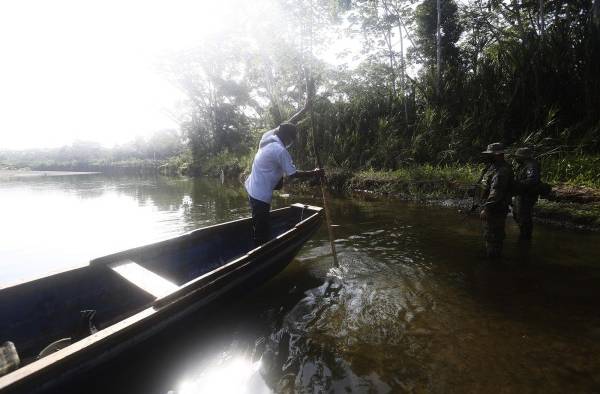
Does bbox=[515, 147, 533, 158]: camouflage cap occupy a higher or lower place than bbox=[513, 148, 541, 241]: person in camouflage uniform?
higher

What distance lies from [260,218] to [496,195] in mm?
3308

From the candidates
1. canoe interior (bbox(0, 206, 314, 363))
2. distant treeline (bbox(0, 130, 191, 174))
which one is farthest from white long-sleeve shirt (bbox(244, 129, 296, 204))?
distant treeline (bbox(0, 130, 191, 174))

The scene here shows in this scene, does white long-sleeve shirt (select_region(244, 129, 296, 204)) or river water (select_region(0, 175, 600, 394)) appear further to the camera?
white long-sleeve shirt (select_region(244, 129, 296, 204))

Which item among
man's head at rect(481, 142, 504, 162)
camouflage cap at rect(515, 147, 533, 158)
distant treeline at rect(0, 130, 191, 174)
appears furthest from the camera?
distant treeline at rect(0, 130, 191, 174)

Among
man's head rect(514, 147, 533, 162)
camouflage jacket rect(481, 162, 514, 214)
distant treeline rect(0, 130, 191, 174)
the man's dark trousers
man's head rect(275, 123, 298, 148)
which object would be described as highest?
distant treeline rect(0, 130, 191, 174)

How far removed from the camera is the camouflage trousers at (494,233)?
4.70 meters

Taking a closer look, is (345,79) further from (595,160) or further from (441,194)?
(595,160)

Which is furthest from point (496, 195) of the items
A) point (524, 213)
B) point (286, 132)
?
point (286, 132)

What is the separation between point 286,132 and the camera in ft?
14.7

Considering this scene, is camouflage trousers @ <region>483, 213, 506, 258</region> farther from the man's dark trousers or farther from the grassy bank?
the man's dark trousers

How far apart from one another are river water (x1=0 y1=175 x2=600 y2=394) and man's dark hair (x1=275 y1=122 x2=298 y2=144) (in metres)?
2.11

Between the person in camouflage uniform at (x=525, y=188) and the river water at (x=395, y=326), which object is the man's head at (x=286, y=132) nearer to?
the river water at (x=395, y=326)

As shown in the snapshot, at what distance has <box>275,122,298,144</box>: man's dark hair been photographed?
444 centimetres

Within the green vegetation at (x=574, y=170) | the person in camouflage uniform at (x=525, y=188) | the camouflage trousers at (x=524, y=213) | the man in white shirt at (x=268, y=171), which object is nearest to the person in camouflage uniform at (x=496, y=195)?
the person in camouflage uniform at (x=525, y=188)
